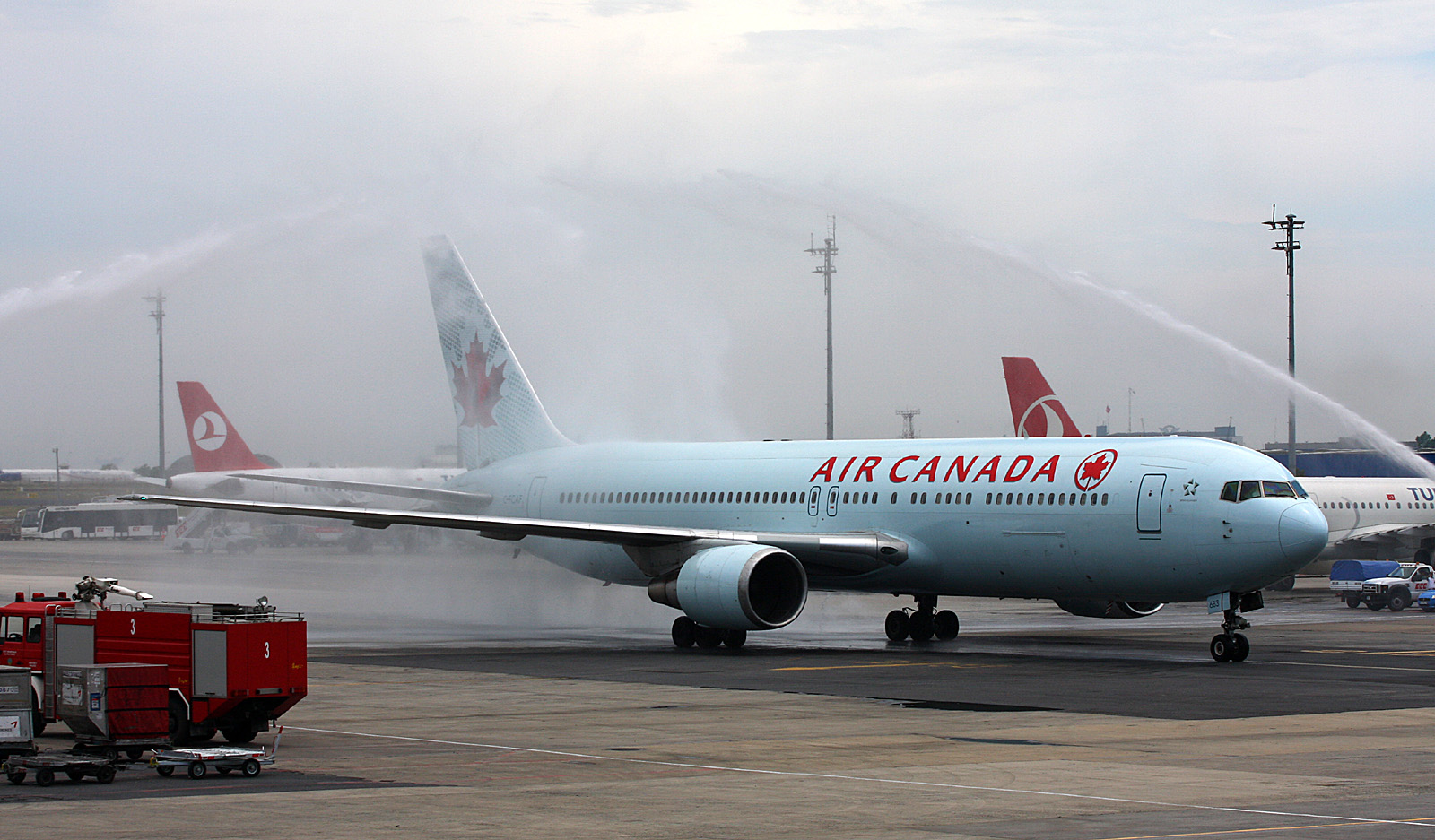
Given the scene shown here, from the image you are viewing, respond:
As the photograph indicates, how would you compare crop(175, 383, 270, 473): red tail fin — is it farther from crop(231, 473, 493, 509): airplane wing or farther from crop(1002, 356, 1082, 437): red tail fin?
crop(1002, 356, 1082, 437): red tail fin

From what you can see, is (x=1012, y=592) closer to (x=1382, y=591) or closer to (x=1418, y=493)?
(x=1382, y=591)

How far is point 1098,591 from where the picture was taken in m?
33.9

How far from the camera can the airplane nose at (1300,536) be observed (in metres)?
31.3

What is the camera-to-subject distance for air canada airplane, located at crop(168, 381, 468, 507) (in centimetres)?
4312

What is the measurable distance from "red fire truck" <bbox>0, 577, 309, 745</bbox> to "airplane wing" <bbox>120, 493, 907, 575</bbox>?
Answer: 548 inches

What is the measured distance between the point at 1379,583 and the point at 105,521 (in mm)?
67655

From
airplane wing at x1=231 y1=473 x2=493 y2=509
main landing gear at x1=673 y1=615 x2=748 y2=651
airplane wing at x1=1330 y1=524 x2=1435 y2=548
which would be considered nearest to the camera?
main landing gear at x1=673 y1=615 x2=748 y2=651

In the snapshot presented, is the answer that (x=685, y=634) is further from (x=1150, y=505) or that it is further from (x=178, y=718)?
(x=178, y=718)

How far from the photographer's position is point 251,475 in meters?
43.0

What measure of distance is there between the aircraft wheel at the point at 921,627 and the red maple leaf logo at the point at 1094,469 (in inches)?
255

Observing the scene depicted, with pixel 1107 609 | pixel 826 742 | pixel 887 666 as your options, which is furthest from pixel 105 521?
pixel 826 742

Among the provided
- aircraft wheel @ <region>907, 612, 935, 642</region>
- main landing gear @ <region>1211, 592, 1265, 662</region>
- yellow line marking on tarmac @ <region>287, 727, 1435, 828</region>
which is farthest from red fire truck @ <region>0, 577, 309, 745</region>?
aircraft wheel @ <region>907, 612, 935, 642</region>

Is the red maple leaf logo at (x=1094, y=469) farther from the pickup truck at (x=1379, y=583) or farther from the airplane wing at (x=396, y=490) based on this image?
the pickup truck at (x=1379, y=583)

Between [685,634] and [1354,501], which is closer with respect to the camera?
[685,634]
